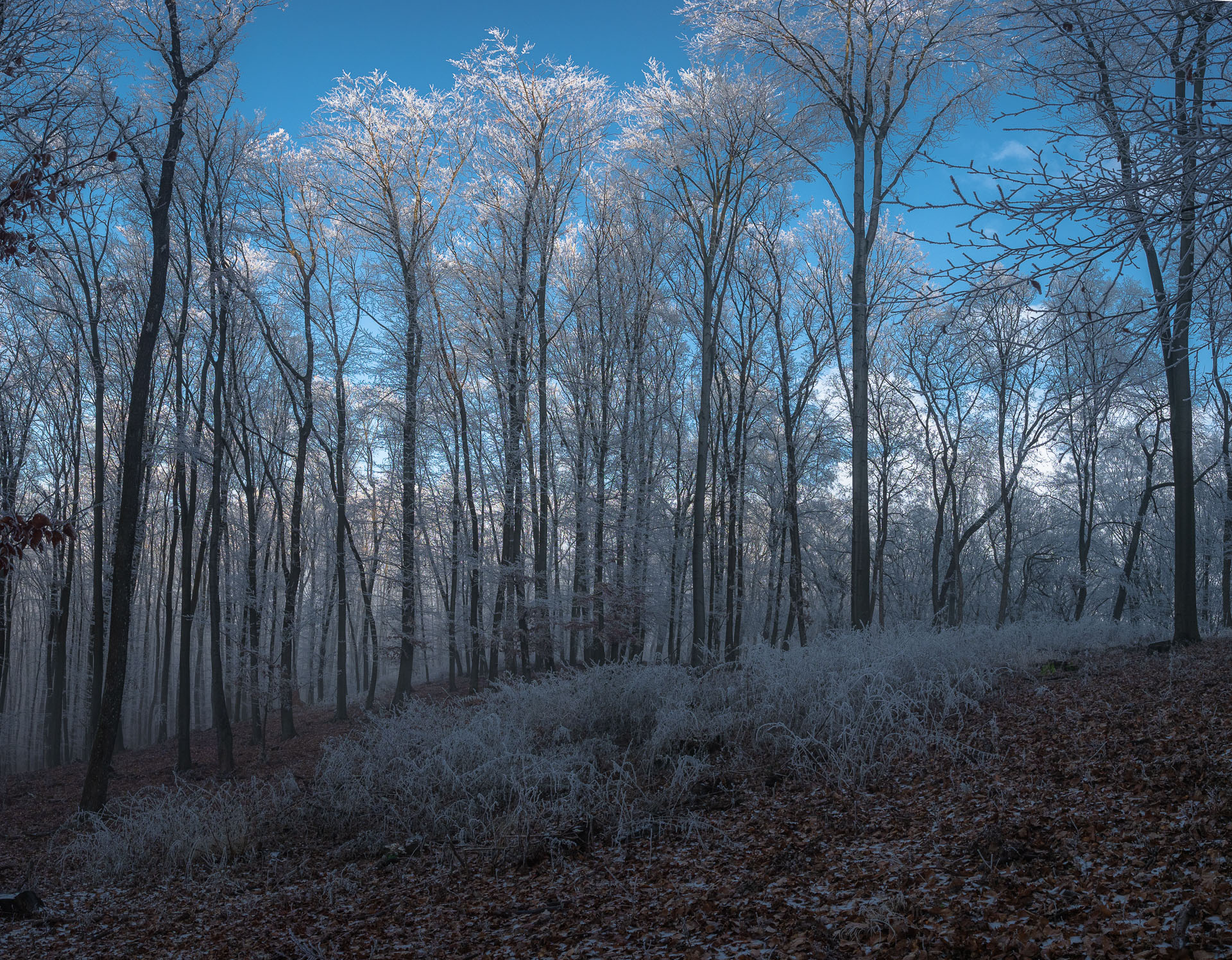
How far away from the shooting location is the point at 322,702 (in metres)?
26.3

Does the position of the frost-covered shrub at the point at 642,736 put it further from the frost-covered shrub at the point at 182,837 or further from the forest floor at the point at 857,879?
the frost-covered shrub at the point at 182,837

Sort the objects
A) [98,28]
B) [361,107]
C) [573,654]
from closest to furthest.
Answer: [98,28], [361,107], [573,654]

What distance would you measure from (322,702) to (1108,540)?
34.1m

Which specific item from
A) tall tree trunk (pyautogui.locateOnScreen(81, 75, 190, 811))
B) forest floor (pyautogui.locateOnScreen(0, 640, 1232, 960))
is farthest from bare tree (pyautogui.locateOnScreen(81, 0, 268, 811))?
forest floor (pyautogui.locateOnScreen(0, 640, 1232, 960))

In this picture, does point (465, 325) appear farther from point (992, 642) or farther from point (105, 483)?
point (992, 642)

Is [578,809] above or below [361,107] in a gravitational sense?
below

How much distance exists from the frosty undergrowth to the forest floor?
243 mm

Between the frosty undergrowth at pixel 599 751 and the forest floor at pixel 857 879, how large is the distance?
0.80 feet

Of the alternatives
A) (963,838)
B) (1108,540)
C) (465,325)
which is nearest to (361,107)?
(465,325)

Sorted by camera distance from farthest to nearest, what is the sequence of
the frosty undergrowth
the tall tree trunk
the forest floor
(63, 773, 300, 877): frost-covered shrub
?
the tall tree trunk < (63, 773, 300, 877): frost-covered shrub < the frosty undergrowth < the forest floor

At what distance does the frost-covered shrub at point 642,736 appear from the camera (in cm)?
524

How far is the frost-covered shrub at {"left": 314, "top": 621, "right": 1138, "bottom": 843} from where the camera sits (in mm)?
5238

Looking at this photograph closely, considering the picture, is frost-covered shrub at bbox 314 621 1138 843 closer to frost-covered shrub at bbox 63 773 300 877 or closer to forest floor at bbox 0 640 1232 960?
forest floor at bbox 0 640 1232 960

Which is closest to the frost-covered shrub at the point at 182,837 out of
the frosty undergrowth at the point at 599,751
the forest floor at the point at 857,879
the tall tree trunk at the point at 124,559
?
the frosty undergrowth at the point at 599,751
